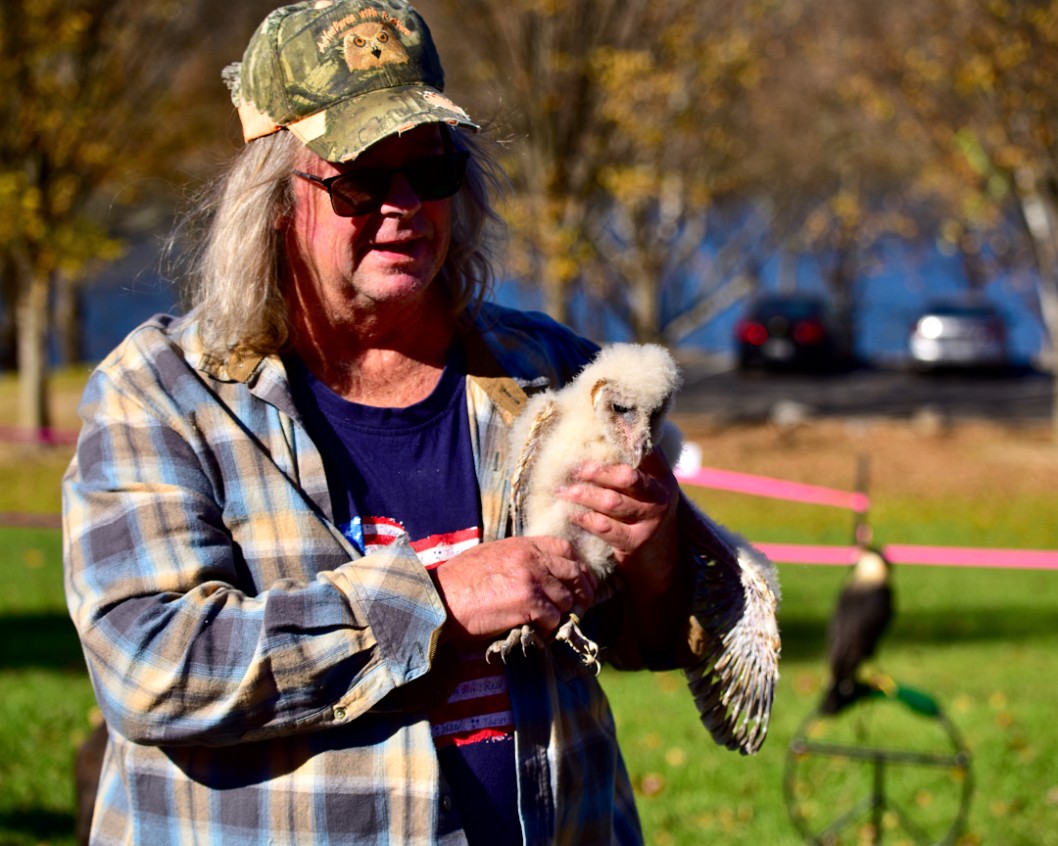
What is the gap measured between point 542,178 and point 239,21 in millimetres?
5952

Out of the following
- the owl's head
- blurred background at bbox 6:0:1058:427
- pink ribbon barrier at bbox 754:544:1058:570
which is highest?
blurred background at bbox 6:0:1058:427

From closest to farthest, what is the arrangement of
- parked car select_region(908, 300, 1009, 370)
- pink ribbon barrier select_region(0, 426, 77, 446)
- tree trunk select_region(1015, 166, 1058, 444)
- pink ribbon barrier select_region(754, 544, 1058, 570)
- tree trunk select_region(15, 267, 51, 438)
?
pink ribbon barrier select_region(754, 544, 1058, 570), pink ribbon barrier select_region(0, 426, 77, 446), tree trunk select_region(1015, 166, 1058, 444), tree trunk select_region(15, 267, 51, 438), parked car select_region(908, 300, 1009, 370)

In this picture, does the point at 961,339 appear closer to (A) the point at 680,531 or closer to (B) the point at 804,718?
(B) the point at 804,718

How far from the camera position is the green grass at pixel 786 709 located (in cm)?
508

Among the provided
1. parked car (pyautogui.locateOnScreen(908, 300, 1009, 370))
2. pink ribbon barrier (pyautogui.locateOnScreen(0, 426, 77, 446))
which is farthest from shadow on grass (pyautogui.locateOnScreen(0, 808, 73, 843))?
parked car (pyautogui.locateOnScreen(908, 300, 1009, 370))

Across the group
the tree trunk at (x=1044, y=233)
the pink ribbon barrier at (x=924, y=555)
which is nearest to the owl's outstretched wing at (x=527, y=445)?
the pink ribbon barrier at (x=924, y=555)

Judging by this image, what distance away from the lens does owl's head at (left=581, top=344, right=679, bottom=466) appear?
6.36 ft

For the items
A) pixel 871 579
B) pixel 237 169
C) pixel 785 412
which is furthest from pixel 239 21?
pixel 237 169

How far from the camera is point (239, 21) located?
19094mm

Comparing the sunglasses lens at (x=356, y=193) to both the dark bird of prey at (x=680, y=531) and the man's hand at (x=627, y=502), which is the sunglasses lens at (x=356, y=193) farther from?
the man's hand at (x=627, y=502)

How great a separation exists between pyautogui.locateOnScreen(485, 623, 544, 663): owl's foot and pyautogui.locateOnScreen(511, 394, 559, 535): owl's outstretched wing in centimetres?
25

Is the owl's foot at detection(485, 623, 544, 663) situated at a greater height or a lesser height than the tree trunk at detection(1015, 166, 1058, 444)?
lesser

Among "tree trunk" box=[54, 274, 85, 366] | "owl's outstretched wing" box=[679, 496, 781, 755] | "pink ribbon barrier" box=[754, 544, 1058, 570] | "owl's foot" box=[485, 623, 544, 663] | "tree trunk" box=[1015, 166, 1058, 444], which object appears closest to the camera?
"owl's foot" box=[485, 623, 544, 663]

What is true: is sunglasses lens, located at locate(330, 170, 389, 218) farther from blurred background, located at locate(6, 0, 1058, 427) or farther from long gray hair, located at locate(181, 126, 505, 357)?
blurred background, located at locate(6, 0, 1058, 427)
